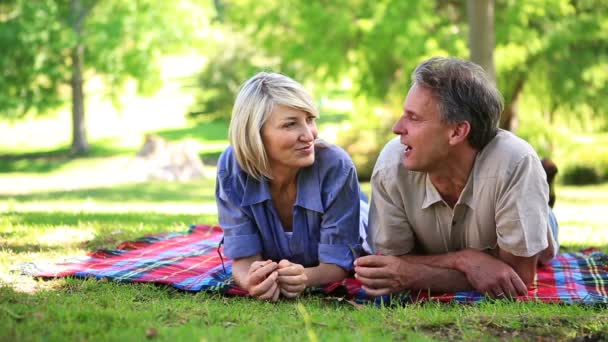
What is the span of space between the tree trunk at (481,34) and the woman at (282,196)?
22.9 ft

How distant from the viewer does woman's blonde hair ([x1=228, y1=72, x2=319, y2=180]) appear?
182 inches

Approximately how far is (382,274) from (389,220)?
0.33 m

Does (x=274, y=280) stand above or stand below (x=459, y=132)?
below

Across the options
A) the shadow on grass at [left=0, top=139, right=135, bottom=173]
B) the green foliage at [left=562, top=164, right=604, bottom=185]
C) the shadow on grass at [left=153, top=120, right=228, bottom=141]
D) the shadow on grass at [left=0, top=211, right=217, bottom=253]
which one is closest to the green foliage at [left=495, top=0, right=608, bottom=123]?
the green foliage at [left=562, top=164, right=604, bottom=185]

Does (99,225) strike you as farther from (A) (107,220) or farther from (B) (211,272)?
(B) (211,272)

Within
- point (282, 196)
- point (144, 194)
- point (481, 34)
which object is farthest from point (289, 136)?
point (144, 194)

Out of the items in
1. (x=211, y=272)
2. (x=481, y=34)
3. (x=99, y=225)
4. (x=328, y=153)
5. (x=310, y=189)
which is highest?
(x=481, y=34)

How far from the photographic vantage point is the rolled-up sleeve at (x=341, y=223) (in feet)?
15.7

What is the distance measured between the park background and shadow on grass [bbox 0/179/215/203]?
6 centimetres

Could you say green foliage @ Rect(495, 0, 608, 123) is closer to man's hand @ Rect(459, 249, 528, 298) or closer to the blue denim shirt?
the blue denim shirt

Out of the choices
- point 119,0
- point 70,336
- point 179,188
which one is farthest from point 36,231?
point 119,0

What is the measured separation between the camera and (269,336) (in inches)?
136

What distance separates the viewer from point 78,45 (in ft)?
82.2

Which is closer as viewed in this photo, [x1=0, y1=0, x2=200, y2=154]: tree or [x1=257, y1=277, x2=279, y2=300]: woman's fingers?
[x1=257, y1=277, x2=279, y2=300]: woman's fingers
